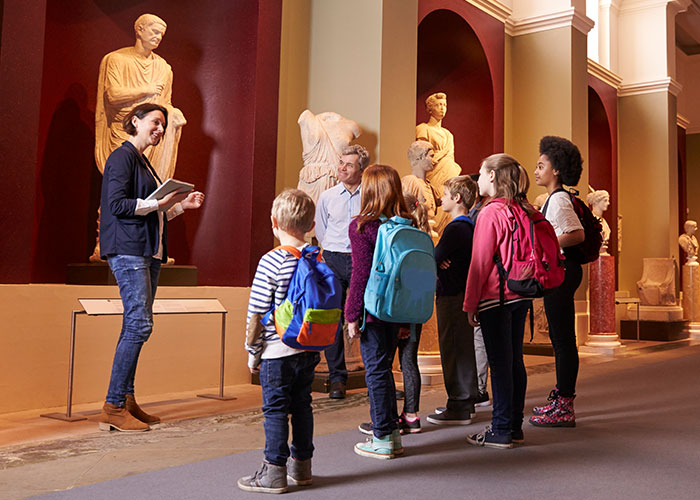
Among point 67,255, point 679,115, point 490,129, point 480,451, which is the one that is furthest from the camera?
point 679,115

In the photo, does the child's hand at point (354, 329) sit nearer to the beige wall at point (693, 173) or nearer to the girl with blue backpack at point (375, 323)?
the girl with blue backpack at point (375, 323)

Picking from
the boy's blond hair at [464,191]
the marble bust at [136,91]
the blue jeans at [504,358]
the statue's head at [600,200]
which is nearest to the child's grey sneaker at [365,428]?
the blue jeans at [504,358]

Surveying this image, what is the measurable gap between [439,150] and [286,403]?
19.6 feet

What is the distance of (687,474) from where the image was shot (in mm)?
3102

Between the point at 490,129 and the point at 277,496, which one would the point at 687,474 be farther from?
the point at 490,129

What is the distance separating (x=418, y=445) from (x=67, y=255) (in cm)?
336

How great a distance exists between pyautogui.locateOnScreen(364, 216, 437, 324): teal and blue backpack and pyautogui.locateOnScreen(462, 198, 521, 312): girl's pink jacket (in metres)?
0.32

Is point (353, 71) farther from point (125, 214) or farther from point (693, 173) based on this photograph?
point (693, 173)

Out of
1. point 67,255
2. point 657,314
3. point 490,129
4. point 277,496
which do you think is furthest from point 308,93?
point 657,314

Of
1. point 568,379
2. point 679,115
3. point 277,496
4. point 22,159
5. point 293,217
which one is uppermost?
point 679,115

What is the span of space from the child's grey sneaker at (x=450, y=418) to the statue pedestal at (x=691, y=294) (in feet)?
32.9

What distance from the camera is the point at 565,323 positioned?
4.00 metres

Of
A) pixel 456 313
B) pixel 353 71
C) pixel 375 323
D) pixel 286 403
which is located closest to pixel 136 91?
pixel 353 71

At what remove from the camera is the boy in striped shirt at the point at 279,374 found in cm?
267
